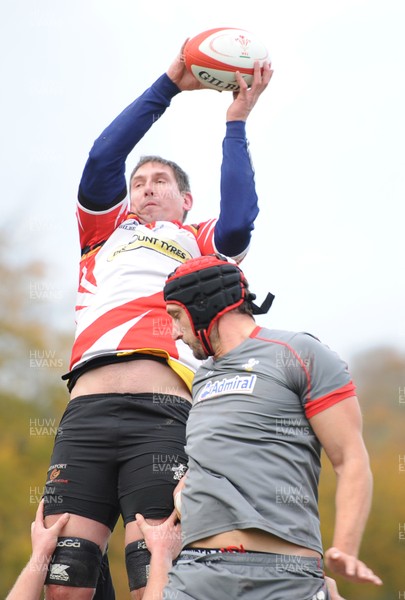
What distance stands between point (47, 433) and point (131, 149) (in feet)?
51.6

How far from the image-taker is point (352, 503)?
3.36m

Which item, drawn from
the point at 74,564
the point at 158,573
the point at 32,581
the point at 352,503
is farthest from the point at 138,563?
the point at 352,503

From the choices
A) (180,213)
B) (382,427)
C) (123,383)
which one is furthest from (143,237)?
(382,427)

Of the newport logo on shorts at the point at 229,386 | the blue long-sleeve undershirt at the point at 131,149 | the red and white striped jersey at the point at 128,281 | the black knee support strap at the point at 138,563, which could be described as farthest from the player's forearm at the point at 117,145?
the black knee support strap at the point at 138,563

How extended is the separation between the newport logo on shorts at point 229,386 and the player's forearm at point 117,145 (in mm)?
1666

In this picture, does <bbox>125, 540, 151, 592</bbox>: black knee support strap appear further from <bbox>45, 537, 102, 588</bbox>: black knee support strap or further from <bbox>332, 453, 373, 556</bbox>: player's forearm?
<bbox>332, 453, 373, 556</bbox>: player's forearm

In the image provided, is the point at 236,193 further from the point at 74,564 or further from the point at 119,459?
the point at 74,564

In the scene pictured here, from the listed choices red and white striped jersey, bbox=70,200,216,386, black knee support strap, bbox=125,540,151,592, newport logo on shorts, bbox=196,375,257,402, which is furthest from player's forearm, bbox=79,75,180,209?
black knee support strap, bbox=125,540,151,592

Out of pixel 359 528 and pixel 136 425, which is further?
pixel 136 425

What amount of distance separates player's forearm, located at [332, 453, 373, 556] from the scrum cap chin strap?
0.82 metres

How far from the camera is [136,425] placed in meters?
4.45

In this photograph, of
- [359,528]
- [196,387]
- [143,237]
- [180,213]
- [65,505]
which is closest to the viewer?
[359,528]

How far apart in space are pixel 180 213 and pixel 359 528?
8.75 feet

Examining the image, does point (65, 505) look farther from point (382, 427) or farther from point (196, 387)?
point (382, 427)
